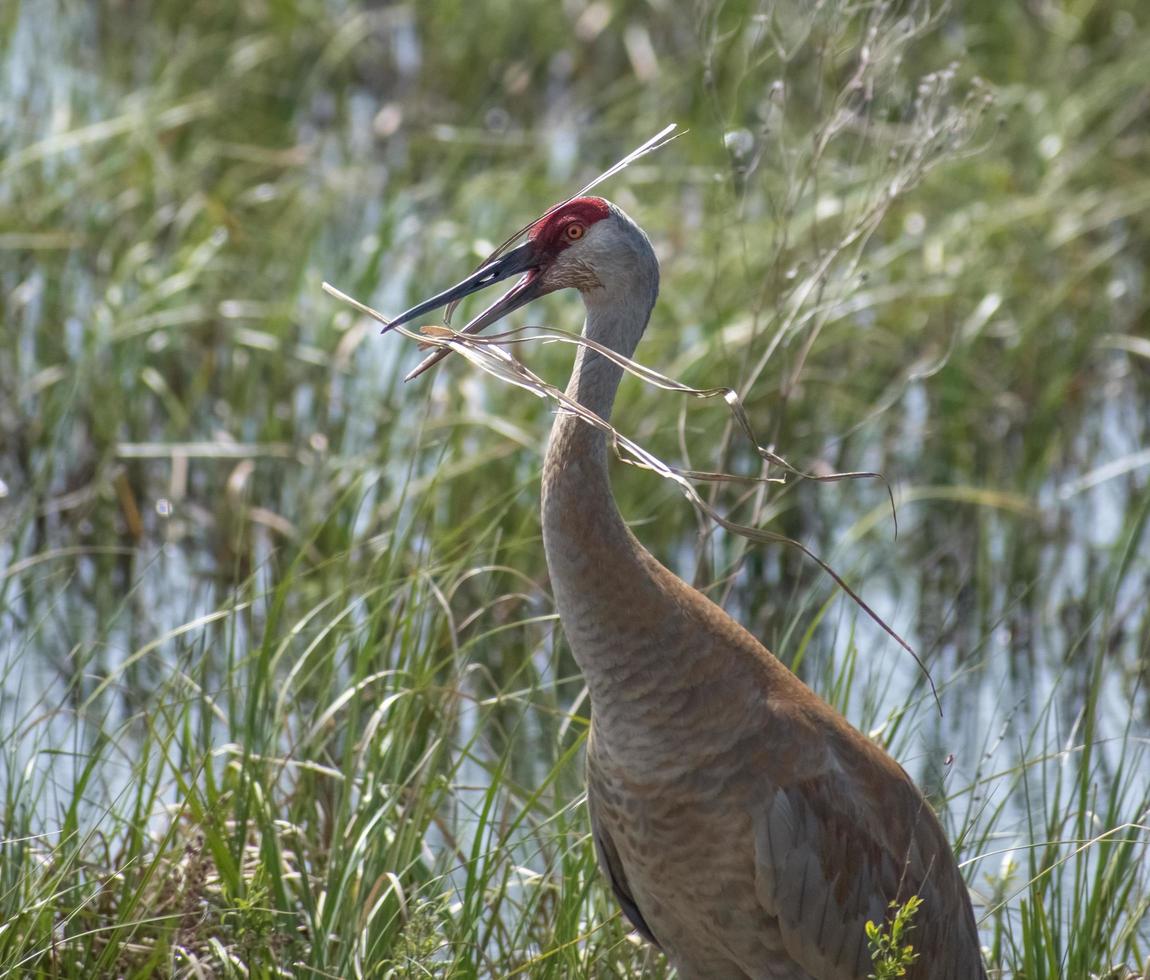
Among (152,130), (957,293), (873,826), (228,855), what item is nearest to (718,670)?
(873,826)

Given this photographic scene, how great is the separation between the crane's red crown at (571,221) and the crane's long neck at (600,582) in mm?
330

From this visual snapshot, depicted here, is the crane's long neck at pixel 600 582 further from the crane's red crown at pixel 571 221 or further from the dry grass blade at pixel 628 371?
the crane's red crown at pixel 571 221

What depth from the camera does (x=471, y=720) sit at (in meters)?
4.96

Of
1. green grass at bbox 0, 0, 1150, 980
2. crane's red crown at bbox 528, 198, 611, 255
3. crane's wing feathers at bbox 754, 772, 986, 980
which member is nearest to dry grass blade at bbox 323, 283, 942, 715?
crane's red crown at bbox 528, 198, 611, 255

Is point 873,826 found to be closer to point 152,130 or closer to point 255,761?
point 255,761

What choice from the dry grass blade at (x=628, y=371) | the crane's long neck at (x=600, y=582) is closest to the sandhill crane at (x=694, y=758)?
the crane's long neck at (x=600, y=582)

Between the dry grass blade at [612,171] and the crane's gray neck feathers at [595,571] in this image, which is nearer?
the dry grass blade at [612,171]

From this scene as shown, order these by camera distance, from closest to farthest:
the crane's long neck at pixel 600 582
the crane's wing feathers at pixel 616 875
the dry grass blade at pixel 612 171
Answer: the dry grass blade at pixel 612 171 → the crane's long neck at pixel 600 582 → the crane's wing feathers at pixel 616 875

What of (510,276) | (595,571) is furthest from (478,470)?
(595,571)

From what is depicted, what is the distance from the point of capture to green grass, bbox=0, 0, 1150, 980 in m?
3.33

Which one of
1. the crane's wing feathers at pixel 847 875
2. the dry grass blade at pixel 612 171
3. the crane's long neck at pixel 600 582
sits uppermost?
the dry grass blade at pixel 612 171

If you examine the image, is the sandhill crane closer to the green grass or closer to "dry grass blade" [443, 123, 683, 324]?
"dry grass blade" [443, 123, 683, 324]

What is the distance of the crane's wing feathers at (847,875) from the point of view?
2.94 meters

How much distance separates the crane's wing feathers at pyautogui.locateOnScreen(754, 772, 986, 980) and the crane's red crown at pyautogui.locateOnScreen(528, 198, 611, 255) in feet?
3.26
